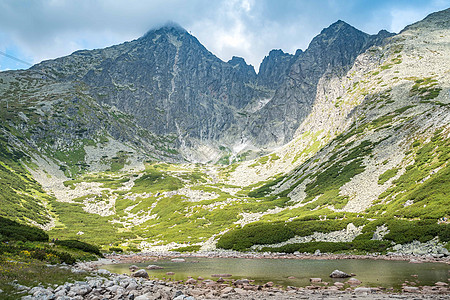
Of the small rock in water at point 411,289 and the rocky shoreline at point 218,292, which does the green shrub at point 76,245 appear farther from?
the small rock in water at point 411,289

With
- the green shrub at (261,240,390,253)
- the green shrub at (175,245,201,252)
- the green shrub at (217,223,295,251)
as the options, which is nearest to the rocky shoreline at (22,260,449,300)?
the green shrub at (261,240,390,253)

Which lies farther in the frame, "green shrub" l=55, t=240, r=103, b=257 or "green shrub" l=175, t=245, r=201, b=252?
"green shrub" l=175, t=245, r=201, b=252

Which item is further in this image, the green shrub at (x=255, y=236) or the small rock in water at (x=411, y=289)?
the green shrub at (x=255, y=236)

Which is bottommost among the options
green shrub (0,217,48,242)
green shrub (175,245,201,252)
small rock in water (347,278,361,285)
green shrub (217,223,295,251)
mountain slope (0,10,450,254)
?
small rock in water (347,278,361,285)

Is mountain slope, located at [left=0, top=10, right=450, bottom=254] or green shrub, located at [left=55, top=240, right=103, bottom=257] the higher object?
mountain slope, located at [left=0, top=10, right=450, bottom=254]

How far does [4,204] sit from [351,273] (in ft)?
319

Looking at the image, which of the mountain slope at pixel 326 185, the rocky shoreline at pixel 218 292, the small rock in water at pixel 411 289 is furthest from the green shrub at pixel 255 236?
the small rock in water at pixel 411 289

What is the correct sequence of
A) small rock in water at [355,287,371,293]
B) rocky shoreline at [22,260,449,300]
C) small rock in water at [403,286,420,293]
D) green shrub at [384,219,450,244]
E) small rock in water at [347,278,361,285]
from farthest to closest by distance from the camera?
green shrub at [384,219,450,244] → small rock in water at [347,278,361,285] → small rock in water at [355,287,371,293] → small rock in water at [403,286,420,293] → rocky shoreline at [22,260,449,300]

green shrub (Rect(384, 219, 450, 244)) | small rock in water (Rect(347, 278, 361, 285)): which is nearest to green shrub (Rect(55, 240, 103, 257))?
small rock in water (Rect(347, 278, 361, 285))

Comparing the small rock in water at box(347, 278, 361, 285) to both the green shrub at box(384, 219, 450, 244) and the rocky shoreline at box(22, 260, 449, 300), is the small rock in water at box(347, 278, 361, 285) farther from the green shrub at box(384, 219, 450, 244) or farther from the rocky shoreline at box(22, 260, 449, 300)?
the green shrub at box(384, 219, 450, 244)

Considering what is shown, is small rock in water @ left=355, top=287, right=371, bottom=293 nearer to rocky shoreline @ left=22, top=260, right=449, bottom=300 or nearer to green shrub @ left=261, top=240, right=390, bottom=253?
rocky shoreline @ left=22, top=260, right=449, bottom=300

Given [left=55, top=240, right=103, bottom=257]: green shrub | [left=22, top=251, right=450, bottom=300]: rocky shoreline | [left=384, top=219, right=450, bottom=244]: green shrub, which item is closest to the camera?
[left=22, top=251, right=450, bottom=300]: rocky shoreline

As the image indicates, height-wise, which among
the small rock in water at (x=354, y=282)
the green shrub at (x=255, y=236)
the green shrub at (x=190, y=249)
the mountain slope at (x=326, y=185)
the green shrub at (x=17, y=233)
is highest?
the mountain slope at (x=326, y=185)

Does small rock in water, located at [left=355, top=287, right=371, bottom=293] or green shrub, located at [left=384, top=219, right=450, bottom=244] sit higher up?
green shrub, located at [left=384, top=219, right=450, bottom=244]
